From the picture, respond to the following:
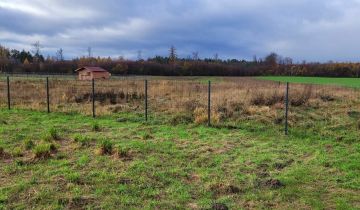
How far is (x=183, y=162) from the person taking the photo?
284 inches

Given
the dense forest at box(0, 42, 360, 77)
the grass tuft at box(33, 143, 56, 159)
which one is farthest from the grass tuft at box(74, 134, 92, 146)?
the dense forest at box(0, 42, 360, 77)

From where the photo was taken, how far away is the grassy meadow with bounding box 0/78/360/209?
5.21 m

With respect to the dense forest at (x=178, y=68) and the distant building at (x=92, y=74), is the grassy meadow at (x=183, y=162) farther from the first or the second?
the dense forest at (x=178, y=68)

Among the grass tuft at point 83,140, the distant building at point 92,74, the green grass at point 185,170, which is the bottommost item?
the green grass at point 185,170

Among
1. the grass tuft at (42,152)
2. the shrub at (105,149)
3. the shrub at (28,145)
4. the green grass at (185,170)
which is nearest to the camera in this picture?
the green grass at (185,170)

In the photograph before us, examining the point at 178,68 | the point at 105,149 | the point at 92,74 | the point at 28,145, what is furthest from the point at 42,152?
the point at 178,68

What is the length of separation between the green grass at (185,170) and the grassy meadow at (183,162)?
2 cm

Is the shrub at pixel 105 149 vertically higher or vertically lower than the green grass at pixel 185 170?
higher

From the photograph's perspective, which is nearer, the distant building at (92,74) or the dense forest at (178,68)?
the distant building at (92,74)

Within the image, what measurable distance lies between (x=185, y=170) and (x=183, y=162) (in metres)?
0.54

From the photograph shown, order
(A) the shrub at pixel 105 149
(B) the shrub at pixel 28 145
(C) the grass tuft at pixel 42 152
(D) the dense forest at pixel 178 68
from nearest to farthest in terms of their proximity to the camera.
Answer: (C) the grass tuft at pixel 42 152 → (A) the shrub at pixel 105 149 → (B) the shrub at pixel 28 145 → (D) the dense forest at pixel 178 68

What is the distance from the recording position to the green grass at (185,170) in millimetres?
5168

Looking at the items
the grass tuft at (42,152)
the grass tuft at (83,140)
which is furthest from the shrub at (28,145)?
the grass tuft at (83,140)

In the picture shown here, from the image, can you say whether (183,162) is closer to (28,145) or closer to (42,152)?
(42,152)
